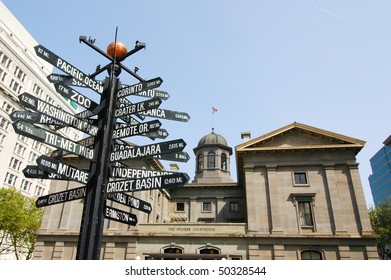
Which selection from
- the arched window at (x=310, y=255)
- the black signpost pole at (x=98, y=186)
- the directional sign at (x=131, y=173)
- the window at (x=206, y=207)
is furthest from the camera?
the window at (x=206, y=207)

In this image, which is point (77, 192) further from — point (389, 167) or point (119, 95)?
point (389, 167)

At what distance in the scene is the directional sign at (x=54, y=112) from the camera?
18.9ft

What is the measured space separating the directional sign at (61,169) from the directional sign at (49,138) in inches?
12.4

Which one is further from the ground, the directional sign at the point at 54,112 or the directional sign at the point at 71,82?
the directional sign at the point at 71,82


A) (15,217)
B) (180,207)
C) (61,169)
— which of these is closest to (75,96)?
(61,169)

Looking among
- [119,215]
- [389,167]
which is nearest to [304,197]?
[119,215]

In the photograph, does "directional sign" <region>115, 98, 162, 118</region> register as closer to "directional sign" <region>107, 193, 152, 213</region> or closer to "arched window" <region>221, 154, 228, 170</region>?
"directional sign" <region>107, 193, 152, 213</region>

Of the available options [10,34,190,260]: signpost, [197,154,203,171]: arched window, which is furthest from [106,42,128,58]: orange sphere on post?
[197,154,203,171]: arched window

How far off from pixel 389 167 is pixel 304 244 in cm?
8814

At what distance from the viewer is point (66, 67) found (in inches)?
247

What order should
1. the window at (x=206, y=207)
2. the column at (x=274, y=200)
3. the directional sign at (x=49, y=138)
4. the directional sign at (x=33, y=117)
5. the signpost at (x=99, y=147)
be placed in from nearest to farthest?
the directional sign at (x=49, y=138) < the signpost at (x=99, y=147) < the directional sign at (x=33, y=117) < the column at (x=274, y=200) < the window at (x=206, y=207)

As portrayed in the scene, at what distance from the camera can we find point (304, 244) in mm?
24656

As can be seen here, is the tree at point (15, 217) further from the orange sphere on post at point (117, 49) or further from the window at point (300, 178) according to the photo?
the orange sphere on post at point (117, 49)

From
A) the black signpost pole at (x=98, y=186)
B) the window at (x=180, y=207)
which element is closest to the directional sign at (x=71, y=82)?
the black signpost pole at (x=98, y=186)
